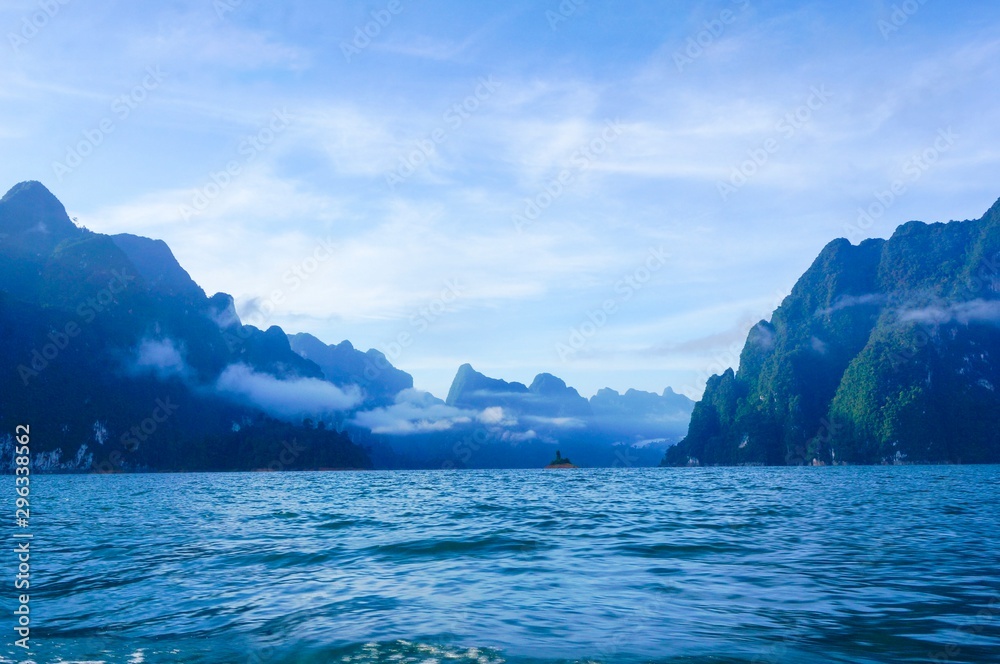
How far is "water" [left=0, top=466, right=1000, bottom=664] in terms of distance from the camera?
10.5 m

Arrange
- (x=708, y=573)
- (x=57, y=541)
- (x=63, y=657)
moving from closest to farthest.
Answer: (x=63, y=657) → (x=708, y=573) → (x=57, y=541)

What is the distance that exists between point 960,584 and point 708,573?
546 centimetres

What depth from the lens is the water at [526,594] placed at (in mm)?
10492

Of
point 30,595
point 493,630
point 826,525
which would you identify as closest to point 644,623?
point 493,630

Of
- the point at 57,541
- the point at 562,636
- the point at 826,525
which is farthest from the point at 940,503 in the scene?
the point at 57,541

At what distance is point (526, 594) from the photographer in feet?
48.0

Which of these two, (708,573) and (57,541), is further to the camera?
(57,541)

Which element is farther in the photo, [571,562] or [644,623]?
[571,562]

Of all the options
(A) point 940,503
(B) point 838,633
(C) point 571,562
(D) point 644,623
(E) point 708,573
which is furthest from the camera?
(A) point 940,503

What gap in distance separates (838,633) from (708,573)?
5973 millimetres

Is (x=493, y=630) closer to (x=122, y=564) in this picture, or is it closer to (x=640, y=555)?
(x=640, y=555)

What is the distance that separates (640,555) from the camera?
20.1m

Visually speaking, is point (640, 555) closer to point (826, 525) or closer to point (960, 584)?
point (960, 584)

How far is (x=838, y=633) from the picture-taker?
1105 centimetres
